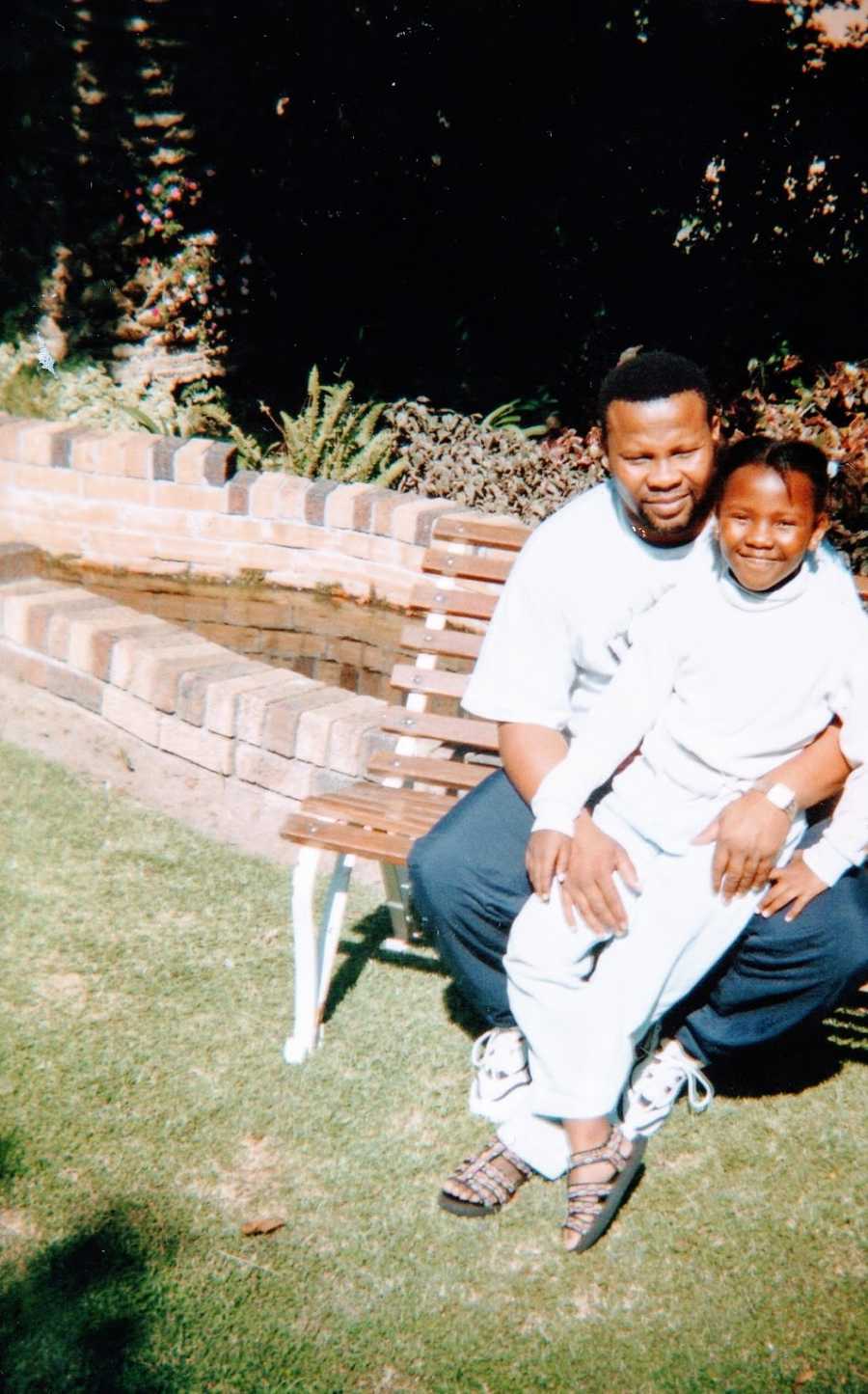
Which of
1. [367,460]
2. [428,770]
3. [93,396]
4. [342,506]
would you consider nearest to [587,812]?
[428,770]

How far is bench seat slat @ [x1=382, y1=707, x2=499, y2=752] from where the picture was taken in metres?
3.09

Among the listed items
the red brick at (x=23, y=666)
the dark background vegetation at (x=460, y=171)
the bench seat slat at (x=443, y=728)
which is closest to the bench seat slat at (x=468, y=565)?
the bench seat slat at (x=443, y=728)

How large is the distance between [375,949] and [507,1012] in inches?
25.3

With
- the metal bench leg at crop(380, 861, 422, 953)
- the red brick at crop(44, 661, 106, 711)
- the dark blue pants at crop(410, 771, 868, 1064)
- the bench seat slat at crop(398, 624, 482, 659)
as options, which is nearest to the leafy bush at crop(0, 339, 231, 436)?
the red brick at crop(44, 661, 106, 711)

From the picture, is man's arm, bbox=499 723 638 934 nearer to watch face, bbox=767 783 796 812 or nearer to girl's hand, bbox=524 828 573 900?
girl's hand, bbox=524 828 573 900

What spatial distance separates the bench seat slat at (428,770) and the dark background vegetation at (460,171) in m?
3.91

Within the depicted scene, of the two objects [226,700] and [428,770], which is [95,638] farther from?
[428,770]

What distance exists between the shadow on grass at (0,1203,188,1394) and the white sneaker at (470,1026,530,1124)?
0.68 meters

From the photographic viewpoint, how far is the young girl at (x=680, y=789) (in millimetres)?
2264

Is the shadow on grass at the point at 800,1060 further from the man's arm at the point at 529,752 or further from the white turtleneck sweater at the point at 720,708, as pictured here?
the man's arm at the point at 529,752

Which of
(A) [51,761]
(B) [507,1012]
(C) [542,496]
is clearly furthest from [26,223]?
(B) [507,1012]

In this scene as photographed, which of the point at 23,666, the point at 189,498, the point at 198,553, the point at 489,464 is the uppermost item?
the point at 489,464

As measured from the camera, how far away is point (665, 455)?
8.00 ft

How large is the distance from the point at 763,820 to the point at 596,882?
0.34 m
